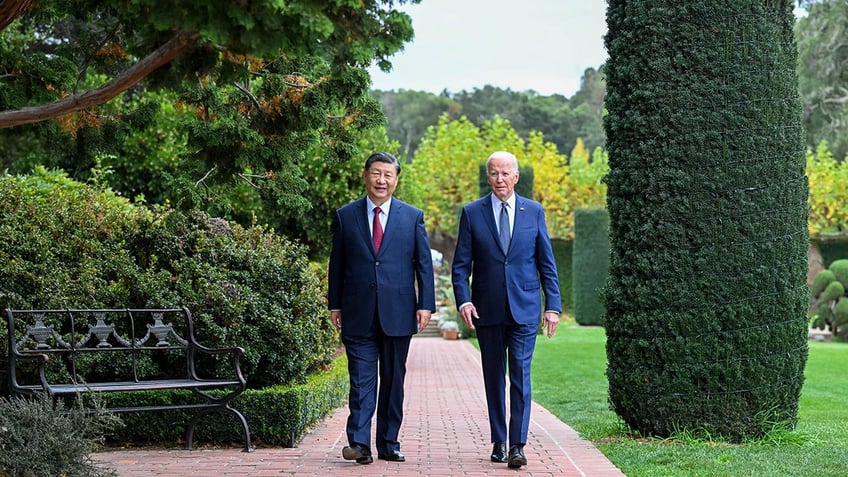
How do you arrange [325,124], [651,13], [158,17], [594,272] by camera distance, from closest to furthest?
[158,17] → [325,124] → [651,13] → [594,272]

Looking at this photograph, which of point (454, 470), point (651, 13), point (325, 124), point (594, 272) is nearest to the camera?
point (325, 124)

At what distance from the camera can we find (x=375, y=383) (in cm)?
605

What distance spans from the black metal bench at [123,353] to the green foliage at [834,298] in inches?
819

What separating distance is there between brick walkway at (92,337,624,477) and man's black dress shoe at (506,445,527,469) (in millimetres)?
49

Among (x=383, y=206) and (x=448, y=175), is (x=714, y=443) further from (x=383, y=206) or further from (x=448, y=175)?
(x=448, y=175)

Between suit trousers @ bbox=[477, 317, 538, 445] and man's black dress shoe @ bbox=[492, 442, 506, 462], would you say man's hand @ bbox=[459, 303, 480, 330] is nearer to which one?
suit trousers @ bbox=[477, 317, 538, 445]

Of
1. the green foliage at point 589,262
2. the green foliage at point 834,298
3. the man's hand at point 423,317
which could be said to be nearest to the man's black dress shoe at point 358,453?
the man's hand at point 423,317

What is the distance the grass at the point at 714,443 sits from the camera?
5.89m

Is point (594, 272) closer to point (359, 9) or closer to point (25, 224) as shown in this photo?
point (25, 224)

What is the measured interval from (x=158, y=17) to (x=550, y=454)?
14.1 ft

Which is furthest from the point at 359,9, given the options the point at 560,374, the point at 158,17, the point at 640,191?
the point at 560,374

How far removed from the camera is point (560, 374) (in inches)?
598

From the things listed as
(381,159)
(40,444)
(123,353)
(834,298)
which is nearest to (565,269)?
(834,298)

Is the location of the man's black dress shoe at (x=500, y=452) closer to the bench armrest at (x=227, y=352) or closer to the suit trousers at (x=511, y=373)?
the suit trousers at (x=511, y=373)
